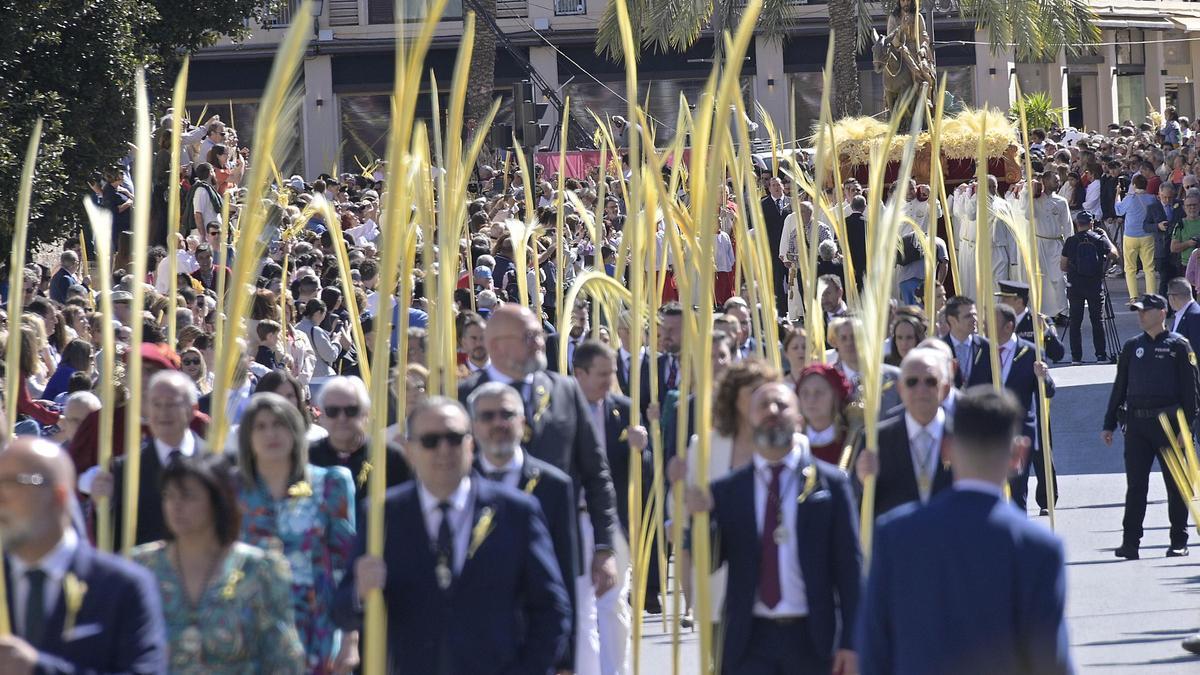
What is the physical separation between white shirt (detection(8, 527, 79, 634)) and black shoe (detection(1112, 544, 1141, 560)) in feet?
28.2

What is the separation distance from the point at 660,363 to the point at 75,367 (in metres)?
3.01

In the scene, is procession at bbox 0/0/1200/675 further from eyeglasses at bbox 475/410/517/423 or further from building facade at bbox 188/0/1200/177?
building facade at bbox 188/0/1200/177

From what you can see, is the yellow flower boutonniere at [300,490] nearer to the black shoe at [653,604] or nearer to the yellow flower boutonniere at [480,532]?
the yellow flower boutonniere at [480,532]

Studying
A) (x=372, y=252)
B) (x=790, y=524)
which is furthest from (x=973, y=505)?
(x=372, y=252)

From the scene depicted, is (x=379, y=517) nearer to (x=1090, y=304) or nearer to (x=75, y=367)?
(x=75, y=367)

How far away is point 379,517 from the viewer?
5316mm

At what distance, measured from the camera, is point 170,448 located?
6523 millimetres

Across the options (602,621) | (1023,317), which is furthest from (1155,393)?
(602,621)

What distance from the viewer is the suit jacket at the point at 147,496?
6.33m

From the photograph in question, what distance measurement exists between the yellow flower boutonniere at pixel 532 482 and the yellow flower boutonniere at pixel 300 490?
0.69 metres

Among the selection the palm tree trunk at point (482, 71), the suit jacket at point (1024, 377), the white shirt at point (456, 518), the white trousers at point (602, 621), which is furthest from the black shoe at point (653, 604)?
the palm tree trunk at point (482, 71)

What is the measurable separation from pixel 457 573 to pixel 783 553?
3.32 ft

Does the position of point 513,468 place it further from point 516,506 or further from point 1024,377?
point 1024,377

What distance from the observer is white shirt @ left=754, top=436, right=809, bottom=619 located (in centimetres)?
576
